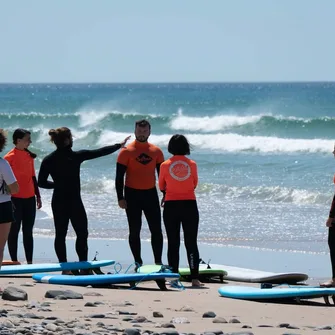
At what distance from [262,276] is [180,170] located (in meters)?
1.27

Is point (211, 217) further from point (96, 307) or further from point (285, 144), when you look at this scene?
point (285, 144)

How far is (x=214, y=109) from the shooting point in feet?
178

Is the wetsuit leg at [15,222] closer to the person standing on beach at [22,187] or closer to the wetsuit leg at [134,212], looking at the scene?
the person standing on beach at [22,187]

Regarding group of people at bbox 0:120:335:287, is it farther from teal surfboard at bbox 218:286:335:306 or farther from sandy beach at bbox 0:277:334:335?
teal surfboard at bbox 218:286:335:306

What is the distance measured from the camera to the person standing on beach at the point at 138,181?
9.08 m

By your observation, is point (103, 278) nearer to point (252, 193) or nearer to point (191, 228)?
point (191, 228)

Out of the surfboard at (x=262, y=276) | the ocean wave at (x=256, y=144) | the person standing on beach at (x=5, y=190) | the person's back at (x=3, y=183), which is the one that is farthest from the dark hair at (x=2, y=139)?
the ocean wave at (x=256, y=144)

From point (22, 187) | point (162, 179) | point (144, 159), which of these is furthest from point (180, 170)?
point (22, 187)

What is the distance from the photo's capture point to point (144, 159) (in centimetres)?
909

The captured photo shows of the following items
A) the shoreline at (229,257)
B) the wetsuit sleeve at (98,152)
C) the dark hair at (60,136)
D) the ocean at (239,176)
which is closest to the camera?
the dark hair at (60,136)

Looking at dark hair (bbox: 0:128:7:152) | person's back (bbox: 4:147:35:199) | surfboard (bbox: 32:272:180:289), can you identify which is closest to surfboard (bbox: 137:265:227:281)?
surfboard (bbox: 32:272:180:289)

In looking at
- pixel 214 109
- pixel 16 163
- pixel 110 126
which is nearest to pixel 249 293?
pixel 16 163

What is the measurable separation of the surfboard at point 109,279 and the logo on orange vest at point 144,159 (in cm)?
111

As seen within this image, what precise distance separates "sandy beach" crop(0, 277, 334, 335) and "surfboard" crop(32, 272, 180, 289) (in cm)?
8
